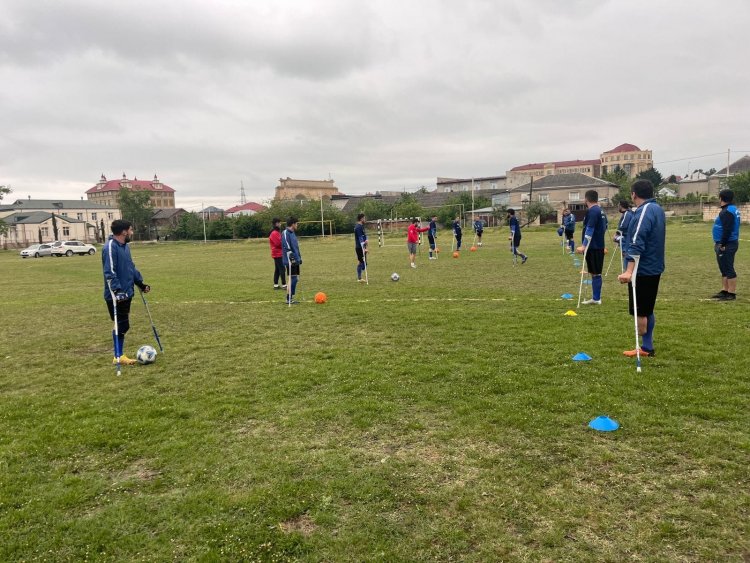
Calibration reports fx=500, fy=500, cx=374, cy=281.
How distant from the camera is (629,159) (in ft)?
447

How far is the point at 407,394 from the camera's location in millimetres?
6211

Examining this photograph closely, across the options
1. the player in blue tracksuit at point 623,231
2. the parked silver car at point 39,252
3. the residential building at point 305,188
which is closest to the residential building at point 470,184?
the residential building at point 305,188

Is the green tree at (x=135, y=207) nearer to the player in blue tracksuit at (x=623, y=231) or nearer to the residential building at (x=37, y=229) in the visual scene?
the residential building at (x=37, y=229)

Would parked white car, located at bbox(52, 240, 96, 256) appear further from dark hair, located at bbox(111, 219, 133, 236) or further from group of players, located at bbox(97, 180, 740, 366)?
dark hair, located at bbox(111, 219, 133, 236)

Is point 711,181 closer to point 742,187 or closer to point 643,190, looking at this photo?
point 742,187

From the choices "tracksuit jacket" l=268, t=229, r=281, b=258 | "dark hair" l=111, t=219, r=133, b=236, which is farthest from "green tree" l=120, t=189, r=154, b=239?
"dark hair" l=111, t=219, r=133, b=236

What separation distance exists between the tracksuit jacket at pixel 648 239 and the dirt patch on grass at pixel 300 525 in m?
5.48

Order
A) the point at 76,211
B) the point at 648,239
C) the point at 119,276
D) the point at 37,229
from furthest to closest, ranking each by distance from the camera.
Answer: the point at 76,211
the point at 37,229
the point at 119,276
the point at 648,239

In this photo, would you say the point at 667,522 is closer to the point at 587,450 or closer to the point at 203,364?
the point at 587,450

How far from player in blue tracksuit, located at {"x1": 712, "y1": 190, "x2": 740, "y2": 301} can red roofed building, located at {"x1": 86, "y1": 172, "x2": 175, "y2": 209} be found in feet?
513

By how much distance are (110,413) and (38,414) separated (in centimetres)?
90

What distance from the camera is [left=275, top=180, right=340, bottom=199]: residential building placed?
125506 millimetres

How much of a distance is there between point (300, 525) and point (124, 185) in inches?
6458

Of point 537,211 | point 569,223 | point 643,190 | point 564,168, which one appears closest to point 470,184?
point 564,168
